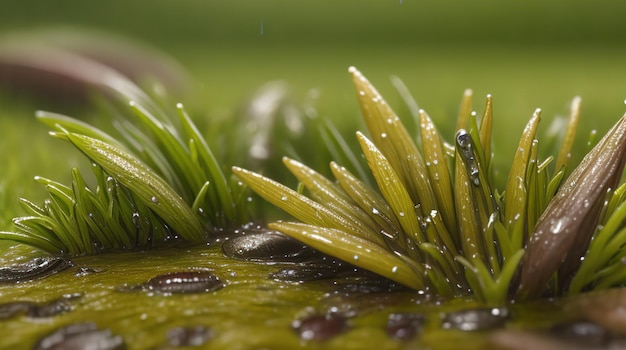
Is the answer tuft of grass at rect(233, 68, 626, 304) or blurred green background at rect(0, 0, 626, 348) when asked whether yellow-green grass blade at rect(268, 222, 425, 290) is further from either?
blurred green background at rect(0, 0, 626, 348)

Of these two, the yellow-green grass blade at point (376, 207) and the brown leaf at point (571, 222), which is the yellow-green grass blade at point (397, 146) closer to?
the yellow-green grass blade at point (376, 207)

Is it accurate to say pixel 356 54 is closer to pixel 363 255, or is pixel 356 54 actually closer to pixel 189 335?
pixel 363 255

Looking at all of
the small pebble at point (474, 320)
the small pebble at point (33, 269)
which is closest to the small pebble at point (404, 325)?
the small pebble at point (474, 320)

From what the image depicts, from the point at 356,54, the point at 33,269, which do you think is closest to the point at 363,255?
the point at 33,269

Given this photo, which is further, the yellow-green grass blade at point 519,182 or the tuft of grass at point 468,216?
the yellow-green grass blade at point 519,182

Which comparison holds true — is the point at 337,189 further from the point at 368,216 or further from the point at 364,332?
the point at 364,332

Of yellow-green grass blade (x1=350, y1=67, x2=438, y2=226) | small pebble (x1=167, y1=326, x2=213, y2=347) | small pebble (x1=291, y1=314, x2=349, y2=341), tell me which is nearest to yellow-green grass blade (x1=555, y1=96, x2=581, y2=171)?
yellow-green grass blade (x1=350, y1=67, x2=438, y2=226)

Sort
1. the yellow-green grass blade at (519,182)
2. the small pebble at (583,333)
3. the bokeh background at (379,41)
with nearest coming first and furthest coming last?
the small pebble at (583,333)
the yellow-green grass blade at (519,182)
the bokeh background at (379,41)

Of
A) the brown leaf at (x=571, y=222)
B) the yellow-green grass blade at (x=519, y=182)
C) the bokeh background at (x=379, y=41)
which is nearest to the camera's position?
the brown leaf at (x=571, y=222)
